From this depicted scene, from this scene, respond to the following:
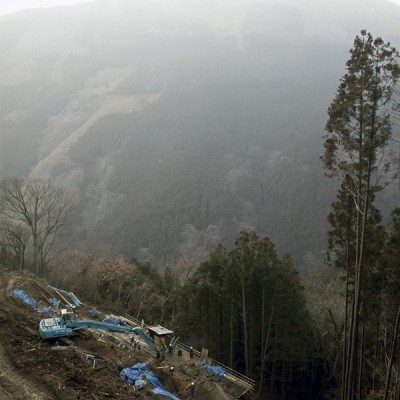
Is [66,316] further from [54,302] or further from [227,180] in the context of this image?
[227,180]

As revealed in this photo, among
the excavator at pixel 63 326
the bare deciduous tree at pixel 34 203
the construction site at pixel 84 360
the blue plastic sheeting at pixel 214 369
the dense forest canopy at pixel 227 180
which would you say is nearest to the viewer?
the construction site at pixel 84 360

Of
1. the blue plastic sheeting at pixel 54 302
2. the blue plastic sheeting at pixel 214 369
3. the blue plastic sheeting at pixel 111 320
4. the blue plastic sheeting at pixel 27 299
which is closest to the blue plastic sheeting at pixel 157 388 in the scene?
the blue plastic sheeting at pixel 214 369

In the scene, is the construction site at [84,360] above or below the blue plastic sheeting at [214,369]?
above

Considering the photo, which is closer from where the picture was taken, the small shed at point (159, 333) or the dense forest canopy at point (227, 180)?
the dense forest canopy at point (227, 180)

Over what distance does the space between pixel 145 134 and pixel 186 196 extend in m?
33.9

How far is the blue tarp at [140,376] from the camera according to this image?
17.5 meters

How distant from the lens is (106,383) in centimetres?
1537

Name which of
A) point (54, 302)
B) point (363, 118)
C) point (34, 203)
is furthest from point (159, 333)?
point (34, 203)

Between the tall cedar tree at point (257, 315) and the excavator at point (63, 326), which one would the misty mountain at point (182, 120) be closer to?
the tall cedar tree at point (257, 315)

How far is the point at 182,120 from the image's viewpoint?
127688 millimetres

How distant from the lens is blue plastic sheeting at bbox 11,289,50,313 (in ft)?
83.3

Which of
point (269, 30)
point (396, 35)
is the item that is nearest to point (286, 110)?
point (269, 30)

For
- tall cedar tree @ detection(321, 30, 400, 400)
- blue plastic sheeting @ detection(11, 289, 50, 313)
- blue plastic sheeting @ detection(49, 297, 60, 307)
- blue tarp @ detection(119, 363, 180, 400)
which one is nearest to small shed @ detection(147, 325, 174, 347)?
blue tarp @ detection(119, 363, 180, 400)

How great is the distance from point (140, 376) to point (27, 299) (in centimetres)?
1129
